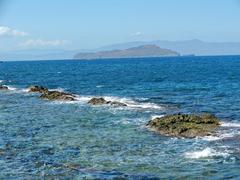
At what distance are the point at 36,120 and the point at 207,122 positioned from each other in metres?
17.6

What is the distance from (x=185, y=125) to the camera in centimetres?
3962

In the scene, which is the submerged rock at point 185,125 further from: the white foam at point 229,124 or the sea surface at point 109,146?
the sea surface at point 109,146

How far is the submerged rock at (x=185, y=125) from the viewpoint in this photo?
3831 centimetres

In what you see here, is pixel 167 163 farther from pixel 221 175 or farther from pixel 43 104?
pixel 43 104

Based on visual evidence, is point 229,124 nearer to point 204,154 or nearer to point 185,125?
point 185,125

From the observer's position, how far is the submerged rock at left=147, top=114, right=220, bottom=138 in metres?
38.3

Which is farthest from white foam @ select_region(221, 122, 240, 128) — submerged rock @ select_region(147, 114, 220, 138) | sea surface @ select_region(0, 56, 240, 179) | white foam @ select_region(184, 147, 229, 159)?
A: white foam @ select_region(184, 147, 229, 159)

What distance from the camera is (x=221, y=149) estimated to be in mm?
31703

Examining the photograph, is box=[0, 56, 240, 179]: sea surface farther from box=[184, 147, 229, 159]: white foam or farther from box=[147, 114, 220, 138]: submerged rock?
box=[147, 114, 220, 138]: submerged rock

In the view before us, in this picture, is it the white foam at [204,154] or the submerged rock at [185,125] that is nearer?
the white foam at [204,154]

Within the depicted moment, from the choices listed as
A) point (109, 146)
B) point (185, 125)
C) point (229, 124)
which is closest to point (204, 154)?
point (109, 146)

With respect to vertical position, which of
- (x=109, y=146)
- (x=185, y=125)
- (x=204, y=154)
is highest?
(x=185, y=125)

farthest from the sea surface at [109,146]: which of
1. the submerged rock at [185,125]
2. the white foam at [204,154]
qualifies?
the submerged rock at [185,125]

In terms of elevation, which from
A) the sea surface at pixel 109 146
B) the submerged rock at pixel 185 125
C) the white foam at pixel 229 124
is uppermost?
the submerged rock at pixel 185 125
